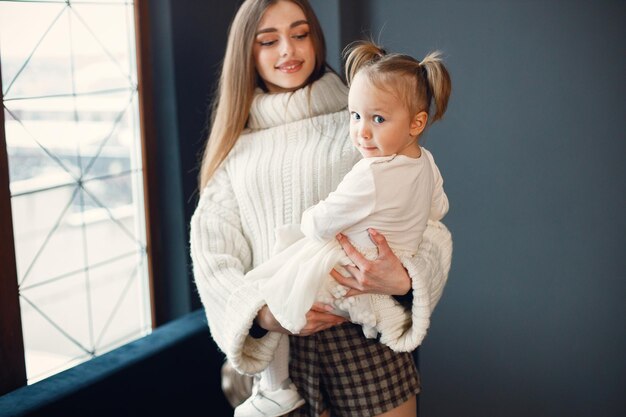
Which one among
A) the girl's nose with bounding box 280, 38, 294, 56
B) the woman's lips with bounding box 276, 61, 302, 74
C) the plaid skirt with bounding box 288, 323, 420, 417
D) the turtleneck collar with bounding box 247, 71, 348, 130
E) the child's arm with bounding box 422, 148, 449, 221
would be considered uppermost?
the girl's nose with bounding box 280, 38, 294, 56

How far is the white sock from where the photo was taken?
5.53 ft

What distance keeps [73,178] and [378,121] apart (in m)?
1.13

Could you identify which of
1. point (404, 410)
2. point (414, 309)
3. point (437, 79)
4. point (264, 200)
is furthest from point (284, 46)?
point (404, 410)

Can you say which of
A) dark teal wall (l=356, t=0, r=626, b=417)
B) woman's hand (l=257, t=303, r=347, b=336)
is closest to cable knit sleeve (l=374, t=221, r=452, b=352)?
woman's hand (l=257, t=303, r=347, b=336)

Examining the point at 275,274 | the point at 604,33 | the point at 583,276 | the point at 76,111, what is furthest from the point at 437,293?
the point at 76,111

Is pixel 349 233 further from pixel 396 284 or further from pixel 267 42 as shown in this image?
pixel 267 42

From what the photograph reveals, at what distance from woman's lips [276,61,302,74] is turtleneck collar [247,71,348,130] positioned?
5 centimetres

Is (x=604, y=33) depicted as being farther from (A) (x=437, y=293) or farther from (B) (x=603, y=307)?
(A) (x=437, y=293)

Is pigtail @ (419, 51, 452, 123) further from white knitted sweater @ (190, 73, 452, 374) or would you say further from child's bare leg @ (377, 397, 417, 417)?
child's bare leg @ (377, 397, 417, 417)

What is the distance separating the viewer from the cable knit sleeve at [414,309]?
1.54 meters

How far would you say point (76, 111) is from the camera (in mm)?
2131

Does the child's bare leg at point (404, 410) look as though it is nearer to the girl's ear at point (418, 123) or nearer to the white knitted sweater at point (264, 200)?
the white knitted sweater at point (264, 200)

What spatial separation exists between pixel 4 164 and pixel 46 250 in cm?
32

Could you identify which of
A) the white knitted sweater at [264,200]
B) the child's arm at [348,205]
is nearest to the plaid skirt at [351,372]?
the white knitted sweater at [264,200]
